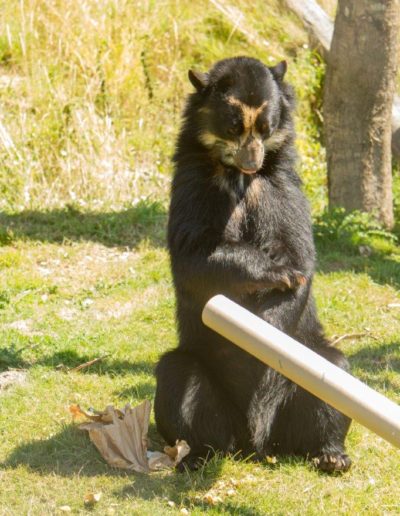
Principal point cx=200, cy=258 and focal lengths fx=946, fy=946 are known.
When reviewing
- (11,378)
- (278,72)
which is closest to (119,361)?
(11,378)

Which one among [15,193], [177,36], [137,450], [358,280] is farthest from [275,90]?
[177,36]

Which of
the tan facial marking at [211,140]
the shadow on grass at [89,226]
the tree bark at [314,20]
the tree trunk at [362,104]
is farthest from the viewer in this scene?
the tree bark at [314,20]

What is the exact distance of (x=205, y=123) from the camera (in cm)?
574

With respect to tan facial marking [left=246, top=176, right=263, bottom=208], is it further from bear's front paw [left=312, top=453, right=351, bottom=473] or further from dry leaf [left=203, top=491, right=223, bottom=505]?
dry leaf [left=203, top=491, right=223, bottom=505]

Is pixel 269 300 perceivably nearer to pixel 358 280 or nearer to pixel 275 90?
pixel 275 90

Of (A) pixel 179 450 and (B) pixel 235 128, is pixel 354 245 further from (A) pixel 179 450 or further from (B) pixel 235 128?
(A) pixel 179 450

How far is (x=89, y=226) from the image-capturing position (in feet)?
32.6

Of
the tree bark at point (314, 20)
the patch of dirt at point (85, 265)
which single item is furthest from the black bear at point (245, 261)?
the tree bark at point (314, 20)

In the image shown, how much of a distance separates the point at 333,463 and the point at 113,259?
14.4 feet

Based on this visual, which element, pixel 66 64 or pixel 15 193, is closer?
pixel 15 193

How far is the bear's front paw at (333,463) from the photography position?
219 inches

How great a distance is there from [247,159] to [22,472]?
2241 mm

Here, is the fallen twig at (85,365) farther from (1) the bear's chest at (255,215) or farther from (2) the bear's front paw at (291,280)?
(2) the bear's front paw at (291,280)

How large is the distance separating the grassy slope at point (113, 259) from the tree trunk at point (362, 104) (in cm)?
61
